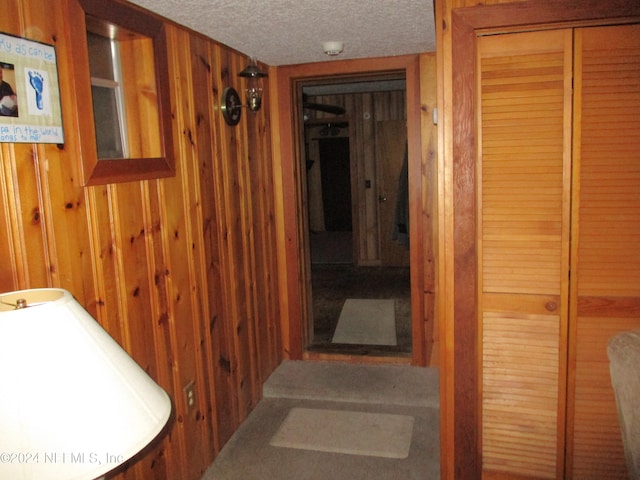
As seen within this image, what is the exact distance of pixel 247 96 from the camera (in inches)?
118

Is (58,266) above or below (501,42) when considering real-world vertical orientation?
below

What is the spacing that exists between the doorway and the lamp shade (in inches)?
114

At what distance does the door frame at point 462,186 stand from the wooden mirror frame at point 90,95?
1.12 metres

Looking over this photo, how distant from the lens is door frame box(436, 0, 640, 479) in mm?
1878

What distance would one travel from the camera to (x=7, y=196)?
1.44 m

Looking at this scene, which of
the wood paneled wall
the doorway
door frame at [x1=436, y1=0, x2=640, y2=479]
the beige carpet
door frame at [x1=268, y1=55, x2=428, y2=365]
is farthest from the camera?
the doorway

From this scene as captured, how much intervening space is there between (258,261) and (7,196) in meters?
1.94

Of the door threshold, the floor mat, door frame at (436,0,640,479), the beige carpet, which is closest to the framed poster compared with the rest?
door frame at (436,0,640,479)

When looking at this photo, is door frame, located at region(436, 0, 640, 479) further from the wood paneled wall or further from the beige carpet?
the beige carpet

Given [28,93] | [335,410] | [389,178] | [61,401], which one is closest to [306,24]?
[28,93]

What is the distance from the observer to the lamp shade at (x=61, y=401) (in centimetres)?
83

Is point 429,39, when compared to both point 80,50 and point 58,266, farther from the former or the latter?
point 58,266

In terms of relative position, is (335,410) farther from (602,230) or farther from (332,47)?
(332,47)

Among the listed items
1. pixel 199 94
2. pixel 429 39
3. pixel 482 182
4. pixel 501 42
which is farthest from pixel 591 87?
pixel 199 94
